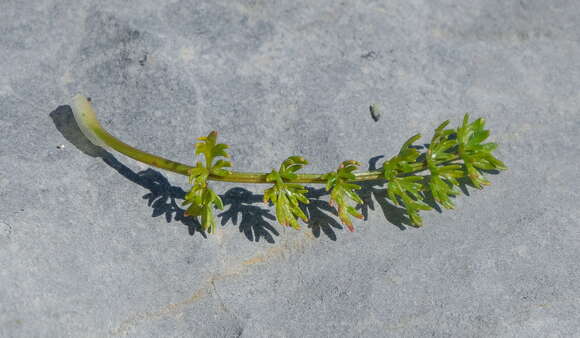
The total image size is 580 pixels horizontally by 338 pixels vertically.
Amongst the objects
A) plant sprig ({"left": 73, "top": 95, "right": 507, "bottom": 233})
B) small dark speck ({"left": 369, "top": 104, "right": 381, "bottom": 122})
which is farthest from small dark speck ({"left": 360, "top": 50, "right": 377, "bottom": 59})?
plant sprig ({"left": 73, "top": 95, "right": 507, "bottom": 233})

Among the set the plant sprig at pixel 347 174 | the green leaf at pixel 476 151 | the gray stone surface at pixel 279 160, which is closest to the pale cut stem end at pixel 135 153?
the plant sprig at pixel 347 174

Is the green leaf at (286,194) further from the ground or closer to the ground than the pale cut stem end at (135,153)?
closer to the ground

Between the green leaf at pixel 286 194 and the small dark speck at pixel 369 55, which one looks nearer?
the green leaf at pixel 286 194

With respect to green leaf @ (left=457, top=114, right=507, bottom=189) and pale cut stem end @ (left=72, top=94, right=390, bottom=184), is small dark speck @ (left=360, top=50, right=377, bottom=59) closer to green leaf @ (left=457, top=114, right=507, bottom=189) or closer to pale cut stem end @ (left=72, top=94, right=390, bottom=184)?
green leaf @ (left=457, top=114, right=507, bottom=189)

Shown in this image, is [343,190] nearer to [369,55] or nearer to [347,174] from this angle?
[347,174]

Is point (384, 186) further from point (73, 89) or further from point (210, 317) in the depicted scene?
point (73, 89)

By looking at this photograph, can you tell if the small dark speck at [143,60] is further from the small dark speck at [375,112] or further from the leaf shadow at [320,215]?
the small dark speck at [375,112]

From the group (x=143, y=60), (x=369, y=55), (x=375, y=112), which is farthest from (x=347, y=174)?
(x=143, y=60)
